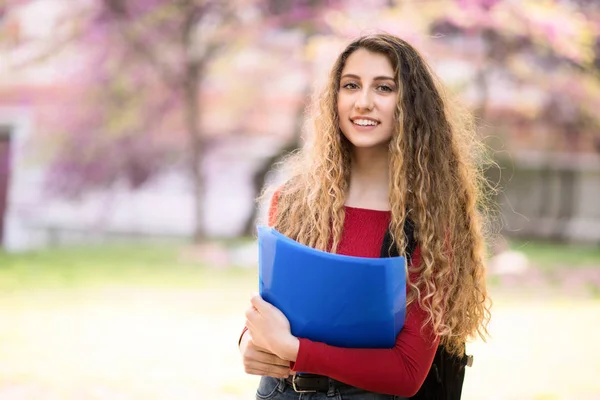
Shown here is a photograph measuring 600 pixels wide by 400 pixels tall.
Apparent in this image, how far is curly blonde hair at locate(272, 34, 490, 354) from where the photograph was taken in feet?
4.44

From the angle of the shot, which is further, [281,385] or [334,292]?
[281,385]

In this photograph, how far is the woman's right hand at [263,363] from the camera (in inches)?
51.2

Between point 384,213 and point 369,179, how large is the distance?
0.10 meters

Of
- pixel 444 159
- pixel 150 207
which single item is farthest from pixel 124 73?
pixel 444 159

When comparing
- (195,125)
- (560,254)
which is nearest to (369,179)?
(195,125)

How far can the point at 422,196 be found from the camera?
54.7 inches

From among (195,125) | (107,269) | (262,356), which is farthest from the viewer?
(195,125)

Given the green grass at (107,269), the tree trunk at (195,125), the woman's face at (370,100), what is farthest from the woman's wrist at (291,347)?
the tree trunk at (195,125)

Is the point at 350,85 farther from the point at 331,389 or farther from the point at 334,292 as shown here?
the point at 331,389

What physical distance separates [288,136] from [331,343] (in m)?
10.4

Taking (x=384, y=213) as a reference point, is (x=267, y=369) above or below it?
below

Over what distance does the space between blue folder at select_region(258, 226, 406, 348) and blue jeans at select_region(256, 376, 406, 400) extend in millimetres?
128

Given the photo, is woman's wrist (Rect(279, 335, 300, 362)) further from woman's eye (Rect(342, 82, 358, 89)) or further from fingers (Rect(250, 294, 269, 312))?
woman's eye (Rect(342, 82, 358, 89))

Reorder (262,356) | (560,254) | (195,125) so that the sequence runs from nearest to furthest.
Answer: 1. (262,356)
2. (195,125)
3. (560,254)
